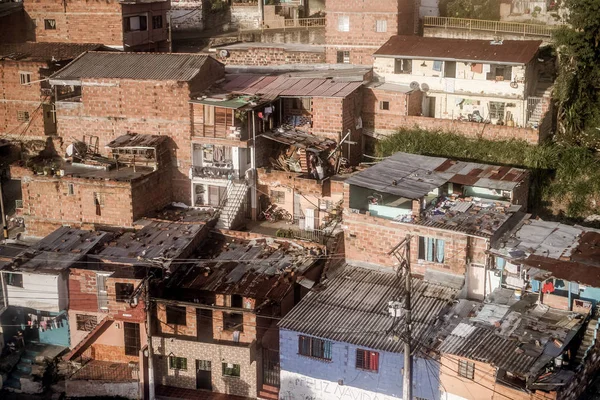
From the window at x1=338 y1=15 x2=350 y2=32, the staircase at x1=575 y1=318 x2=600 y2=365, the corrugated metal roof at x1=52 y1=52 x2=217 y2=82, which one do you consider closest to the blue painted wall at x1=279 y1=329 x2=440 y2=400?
the staircase at x1=575 y1=318 x2=600 y2=365

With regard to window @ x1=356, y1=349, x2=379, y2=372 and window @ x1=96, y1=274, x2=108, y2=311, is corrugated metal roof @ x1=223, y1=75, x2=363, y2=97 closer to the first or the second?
window @ x1=96, y1=274, x2=108, y2=311

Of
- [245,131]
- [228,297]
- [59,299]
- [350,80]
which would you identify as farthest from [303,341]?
[350,80]

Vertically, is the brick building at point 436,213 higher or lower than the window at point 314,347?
higher

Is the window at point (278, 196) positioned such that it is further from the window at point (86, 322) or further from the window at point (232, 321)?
the window at point (86, 322)

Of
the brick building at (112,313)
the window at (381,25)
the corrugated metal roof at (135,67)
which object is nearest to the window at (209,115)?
the corrugated metal roof at (135,67)

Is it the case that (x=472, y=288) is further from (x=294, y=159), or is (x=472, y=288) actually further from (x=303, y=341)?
(x=294, y=159)
